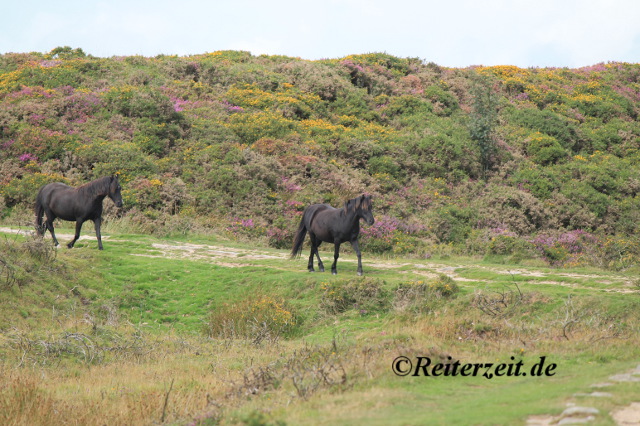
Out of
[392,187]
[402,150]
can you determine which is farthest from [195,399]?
[402,150]

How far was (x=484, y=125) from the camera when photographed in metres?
38.1

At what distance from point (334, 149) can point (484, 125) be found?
9.95 m

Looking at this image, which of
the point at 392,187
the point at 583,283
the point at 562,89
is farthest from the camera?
the point at 562,89

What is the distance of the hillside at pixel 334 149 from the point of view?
28891mm

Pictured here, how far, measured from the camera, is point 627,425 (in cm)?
579

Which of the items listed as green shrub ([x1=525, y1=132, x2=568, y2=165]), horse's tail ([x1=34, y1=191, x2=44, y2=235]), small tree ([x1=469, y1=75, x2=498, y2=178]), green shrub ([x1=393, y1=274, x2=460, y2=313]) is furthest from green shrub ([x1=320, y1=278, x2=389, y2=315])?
green shrub ([x1=525, y1=132, x2=568, y2=165])

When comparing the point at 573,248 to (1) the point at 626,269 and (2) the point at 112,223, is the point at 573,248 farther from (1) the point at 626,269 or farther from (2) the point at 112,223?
(2) the point at 112,223

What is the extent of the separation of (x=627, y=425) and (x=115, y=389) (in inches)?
313

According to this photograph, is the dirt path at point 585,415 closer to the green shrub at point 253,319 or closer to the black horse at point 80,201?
the green shrub at point 253,319

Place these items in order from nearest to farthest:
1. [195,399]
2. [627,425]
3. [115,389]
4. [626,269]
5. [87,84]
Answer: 1. [627,425]
2. [195,399]
3. [115,389]
4. [626,269]
5. [87,84]

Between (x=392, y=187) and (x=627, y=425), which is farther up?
(x=392, y=187)

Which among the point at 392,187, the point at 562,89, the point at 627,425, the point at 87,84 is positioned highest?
the point at 562,89

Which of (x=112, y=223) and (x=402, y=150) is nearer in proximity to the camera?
(x=112, y=223)

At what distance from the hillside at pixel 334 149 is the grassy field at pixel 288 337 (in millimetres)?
7830
